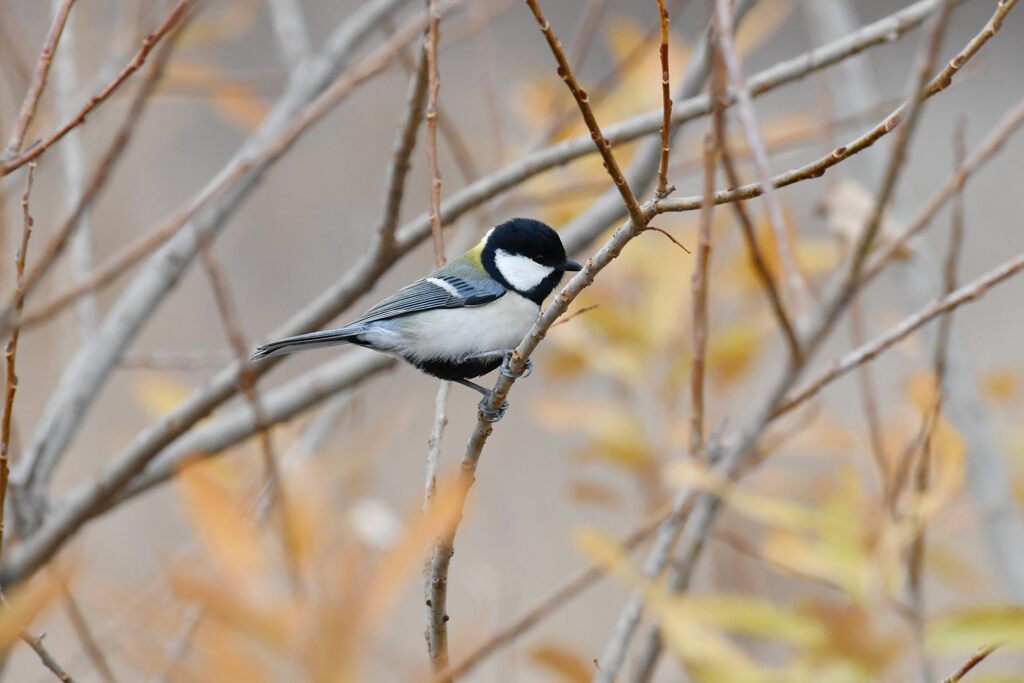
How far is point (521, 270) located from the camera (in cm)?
182

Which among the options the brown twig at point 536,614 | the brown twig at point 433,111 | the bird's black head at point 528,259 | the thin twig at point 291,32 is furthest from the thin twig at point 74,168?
the brown twig at point 536,614

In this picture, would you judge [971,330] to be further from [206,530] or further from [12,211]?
[206,530]

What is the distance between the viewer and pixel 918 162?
4.69m

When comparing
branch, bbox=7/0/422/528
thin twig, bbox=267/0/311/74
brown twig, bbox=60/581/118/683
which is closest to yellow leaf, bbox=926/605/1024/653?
brown twig, bbox=60/581/118/683

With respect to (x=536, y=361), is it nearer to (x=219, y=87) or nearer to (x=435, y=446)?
→ (x=219, y=87)

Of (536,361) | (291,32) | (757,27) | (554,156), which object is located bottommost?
(554,156)

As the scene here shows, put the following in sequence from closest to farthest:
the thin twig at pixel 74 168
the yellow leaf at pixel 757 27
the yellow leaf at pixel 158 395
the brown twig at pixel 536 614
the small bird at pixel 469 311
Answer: the brown twig at pixel 536 614 < the small bird at pixel 469 311 < the thin twig at pixel 74 168 < the yellow leaf at pixel 158 395 < the yellow leaf at pixel 757 27

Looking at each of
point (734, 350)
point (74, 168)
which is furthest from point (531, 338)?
point (74, 168)

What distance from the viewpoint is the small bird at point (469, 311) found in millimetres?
1688

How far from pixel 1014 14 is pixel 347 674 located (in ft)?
14.5

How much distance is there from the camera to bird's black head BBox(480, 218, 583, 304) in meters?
1.76

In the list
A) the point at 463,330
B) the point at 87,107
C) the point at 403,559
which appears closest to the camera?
the point at 403,559

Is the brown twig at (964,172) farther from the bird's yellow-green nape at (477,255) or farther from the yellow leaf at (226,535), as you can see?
the yellow leaf at (226,535)

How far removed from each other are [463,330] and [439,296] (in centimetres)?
13
